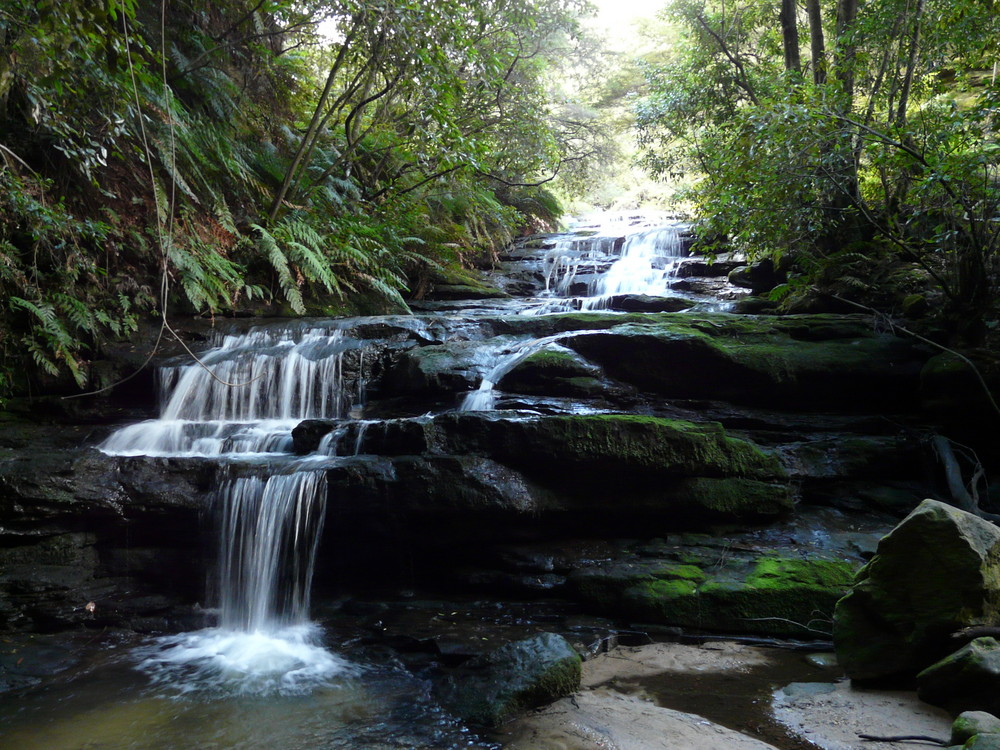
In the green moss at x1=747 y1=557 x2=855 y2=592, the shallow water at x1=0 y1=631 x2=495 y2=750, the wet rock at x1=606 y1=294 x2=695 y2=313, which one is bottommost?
the shallow water at x1=0 y1=631 x2=495 y2=750

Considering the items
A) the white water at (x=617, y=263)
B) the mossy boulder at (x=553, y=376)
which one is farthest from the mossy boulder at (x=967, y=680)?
the white water at (x=617, y=263)

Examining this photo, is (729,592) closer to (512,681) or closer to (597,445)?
(597,445)

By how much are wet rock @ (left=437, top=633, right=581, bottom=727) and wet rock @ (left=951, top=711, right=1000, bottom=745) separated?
1970 mm

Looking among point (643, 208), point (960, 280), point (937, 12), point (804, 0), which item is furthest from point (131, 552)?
point (643, 208)

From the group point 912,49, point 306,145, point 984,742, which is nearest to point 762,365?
point 984,742

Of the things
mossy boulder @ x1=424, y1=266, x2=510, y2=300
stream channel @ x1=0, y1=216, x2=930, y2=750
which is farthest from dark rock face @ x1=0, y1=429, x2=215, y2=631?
mossy boulder @ x1=424, y1=266, x2=510, y2=300

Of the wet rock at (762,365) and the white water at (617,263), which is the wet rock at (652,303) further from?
the wet rock at (762,365)

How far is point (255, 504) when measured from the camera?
545 centimetres

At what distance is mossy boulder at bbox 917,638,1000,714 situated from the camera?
2988 millimetres

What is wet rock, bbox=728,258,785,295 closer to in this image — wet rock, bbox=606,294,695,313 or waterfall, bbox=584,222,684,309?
wet rock, bbox=606,294,695,313

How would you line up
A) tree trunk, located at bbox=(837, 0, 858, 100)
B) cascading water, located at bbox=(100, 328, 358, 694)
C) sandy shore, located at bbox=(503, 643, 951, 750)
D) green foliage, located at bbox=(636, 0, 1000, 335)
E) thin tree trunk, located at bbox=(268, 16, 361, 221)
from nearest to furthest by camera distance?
1. sandy shore, located at bbox=(503, 643, 951, 750)
2. cascading water, located at bbox=(100, 328, 358, 694)
3. green foliage, located at bbox=(636, 0, 1000, 335)
4. tree trunk, located at bbox=(837, 0, 858, 100)
5. thin tree trunk, located at bbox=(268, 16, 361, 221)

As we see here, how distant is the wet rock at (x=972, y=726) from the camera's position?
2.59 metres

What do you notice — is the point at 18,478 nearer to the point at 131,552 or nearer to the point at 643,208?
A: the point at 131,552

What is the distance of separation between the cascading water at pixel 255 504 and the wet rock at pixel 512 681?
3.51ft
